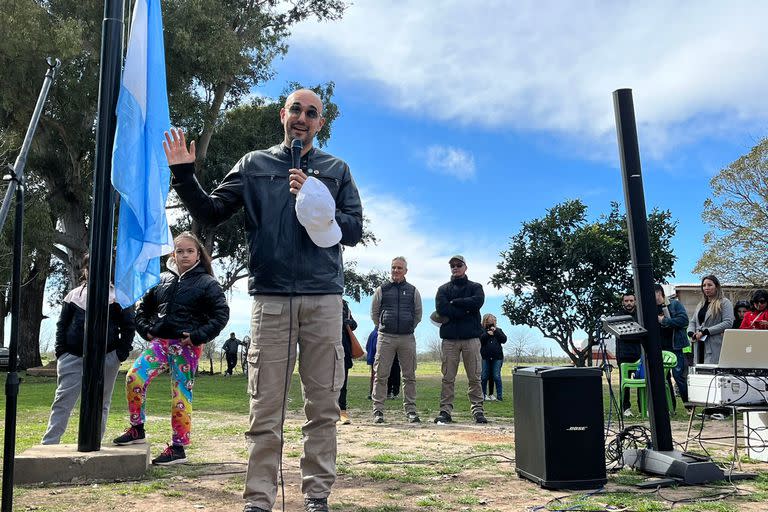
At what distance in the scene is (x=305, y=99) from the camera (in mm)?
3779

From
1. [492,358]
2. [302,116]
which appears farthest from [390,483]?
[492,358]

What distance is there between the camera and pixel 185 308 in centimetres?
552

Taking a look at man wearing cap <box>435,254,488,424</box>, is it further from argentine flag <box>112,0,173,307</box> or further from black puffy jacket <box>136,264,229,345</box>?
argentine flag <box>112,0,173,307</box>

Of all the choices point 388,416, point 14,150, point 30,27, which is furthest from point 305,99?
point 14,150

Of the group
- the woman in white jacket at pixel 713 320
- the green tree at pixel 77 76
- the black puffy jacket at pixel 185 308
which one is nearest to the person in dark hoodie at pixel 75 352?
the black puffy jacket at pixel 185 308

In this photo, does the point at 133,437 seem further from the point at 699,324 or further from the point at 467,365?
the point at 699,324

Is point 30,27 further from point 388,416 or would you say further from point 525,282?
point 525,282

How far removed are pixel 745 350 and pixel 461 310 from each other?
12.6ft

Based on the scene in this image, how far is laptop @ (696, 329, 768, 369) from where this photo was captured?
595 cm

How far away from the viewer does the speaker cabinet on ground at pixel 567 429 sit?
15.3 ft

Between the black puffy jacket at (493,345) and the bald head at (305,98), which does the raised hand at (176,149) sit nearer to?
the bald head at (305,98)

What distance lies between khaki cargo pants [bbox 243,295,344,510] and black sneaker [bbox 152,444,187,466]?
2129mm

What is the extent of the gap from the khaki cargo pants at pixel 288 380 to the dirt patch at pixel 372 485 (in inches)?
21.8

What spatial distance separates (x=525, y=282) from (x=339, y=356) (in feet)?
72.5
